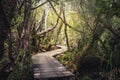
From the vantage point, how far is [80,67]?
598 inches

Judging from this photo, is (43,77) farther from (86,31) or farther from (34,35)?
(34,35)

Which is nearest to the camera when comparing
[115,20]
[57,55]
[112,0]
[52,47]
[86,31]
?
[112,0]

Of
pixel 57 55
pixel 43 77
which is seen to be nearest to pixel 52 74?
pixel 43 77

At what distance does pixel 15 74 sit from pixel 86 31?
8.11 metres

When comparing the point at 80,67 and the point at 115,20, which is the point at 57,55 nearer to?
the point at 80,67

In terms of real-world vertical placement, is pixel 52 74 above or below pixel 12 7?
below

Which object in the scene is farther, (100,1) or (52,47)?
(52,47)

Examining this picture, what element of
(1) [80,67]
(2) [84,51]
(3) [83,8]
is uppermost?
(3) [83,8]

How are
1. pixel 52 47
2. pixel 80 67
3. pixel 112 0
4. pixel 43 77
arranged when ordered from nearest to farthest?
1. pixel 112 0
2. pixel 43 77
3. pixel 80 67
4. pixel 52 47

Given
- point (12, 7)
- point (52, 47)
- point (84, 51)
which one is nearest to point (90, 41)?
point (84, 51)

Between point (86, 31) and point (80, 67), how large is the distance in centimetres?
324

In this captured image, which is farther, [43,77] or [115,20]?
[115,20]

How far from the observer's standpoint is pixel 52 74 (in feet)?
35.0

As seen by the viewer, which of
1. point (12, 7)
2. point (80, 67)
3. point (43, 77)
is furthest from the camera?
point (80, 67)
